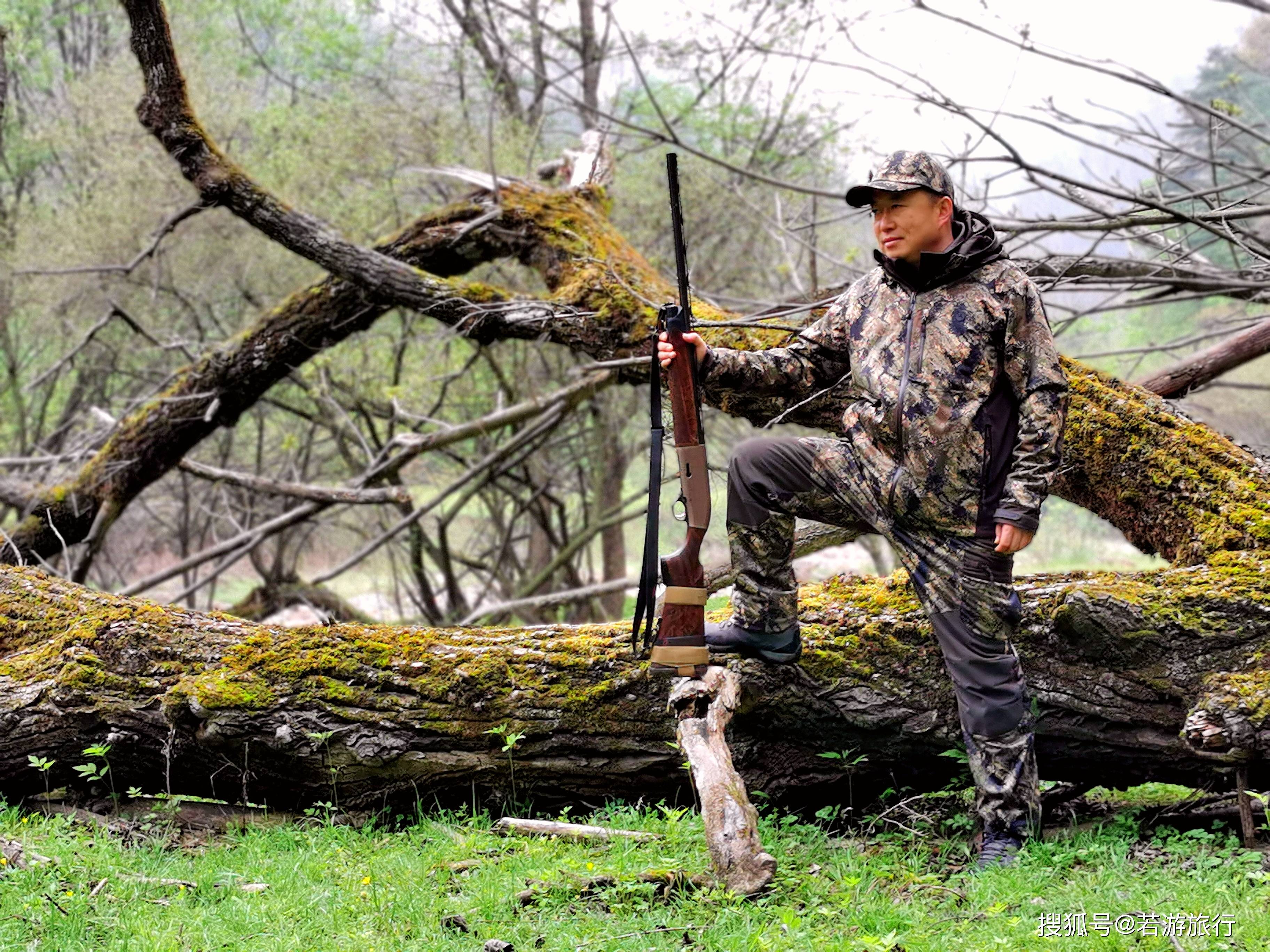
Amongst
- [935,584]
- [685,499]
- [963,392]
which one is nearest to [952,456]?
[963,392]

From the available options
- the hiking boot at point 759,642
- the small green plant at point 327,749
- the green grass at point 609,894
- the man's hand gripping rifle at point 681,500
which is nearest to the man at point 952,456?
the man's hand gripping rifle at point 681,500

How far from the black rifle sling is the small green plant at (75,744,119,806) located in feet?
6.79

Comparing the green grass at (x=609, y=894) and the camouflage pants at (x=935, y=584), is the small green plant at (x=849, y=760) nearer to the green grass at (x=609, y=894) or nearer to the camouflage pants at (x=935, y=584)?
the green grass at (x=609, y=894)

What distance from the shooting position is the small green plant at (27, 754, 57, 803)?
4.01 m

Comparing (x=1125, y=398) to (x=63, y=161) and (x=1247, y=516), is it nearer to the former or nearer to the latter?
(x=1247, y=516)

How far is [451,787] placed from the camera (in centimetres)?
442

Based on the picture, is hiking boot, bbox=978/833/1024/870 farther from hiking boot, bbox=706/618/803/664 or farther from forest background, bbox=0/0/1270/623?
forest background, bbox=0/0/1270/623

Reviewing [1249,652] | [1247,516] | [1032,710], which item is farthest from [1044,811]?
[1247,516]

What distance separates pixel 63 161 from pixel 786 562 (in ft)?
51.2

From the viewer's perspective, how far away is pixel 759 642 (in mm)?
4098

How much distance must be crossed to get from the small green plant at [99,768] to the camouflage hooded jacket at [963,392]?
2748mm

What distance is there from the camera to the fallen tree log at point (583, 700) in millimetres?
4035

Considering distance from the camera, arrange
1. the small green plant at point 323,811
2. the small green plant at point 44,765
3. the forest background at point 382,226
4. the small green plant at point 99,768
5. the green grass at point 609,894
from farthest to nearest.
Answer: the forest background at point 382,226 < the small green plant at point 323,811 < the small green plant at point 99,768 < the small green plant at point 44,765 < the green grass at point 609,894

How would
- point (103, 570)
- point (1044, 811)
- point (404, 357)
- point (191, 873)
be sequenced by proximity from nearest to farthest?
point (191, 873) < point (1044, 811) < point (404, 357) < point (103, 570)
